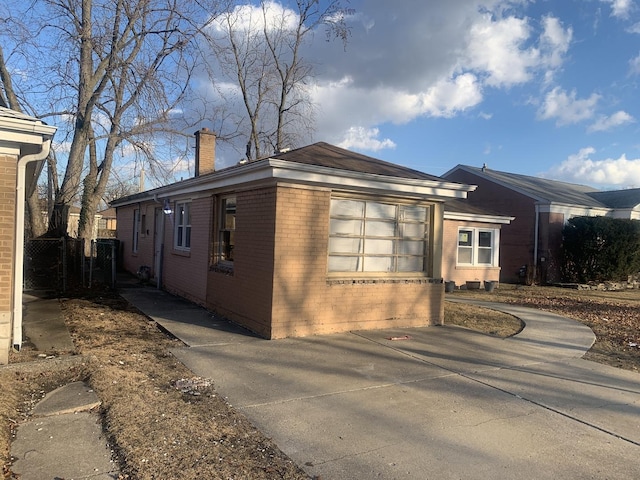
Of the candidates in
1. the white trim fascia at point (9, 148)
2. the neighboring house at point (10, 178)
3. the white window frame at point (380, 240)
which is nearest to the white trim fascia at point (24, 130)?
the neighboring house at point (10, 178)

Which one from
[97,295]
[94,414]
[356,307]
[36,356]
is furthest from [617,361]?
[97,295]

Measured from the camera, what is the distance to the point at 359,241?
8.80 meters

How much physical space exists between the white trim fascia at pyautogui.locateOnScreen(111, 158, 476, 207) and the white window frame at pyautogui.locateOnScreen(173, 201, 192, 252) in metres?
2.07

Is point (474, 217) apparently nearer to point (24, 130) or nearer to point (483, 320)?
point (483, 320)

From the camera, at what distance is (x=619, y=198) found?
25.8 metres

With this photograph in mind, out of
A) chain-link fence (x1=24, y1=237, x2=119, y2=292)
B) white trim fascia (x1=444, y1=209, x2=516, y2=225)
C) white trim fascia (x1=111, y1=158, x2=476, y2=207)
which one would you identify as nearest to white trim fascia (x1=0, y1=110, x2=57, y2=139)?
white trim fascia (x1=111, y1=158, x2=476, y2=207)

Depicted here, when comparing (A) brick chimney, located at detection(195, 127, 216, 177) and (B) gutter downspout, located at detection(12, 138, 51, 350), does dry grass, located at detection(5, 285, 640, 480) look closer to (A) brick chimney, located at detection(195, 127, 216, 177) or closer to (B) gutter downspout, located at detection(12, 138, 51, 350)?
(B) gutter downspout, located at detection(12, 138, 51, 350)

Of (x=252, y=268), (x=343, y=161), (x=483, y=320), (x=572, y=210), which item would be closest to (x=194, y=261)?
(x=252, y=268)

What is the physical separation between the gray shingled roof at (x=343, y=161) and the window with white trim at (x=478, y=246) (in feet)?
31.3

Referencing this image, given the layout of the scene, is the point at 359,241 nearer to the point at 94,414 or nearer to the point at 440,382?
the point at 440,382

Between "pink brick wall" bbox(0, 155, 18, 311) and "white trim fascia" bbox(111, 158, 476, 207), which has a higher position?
"white trim fascia" bbox(111, 158, 476, 207)

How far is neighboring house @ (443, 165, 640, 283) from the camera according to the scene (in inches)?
844

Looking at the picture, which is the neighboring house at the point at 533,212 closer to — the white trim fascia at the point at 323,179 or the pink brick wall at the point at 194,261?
the white trim fascia at the point at 323,179

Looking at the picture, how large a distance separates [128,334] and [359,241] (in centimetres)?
441
